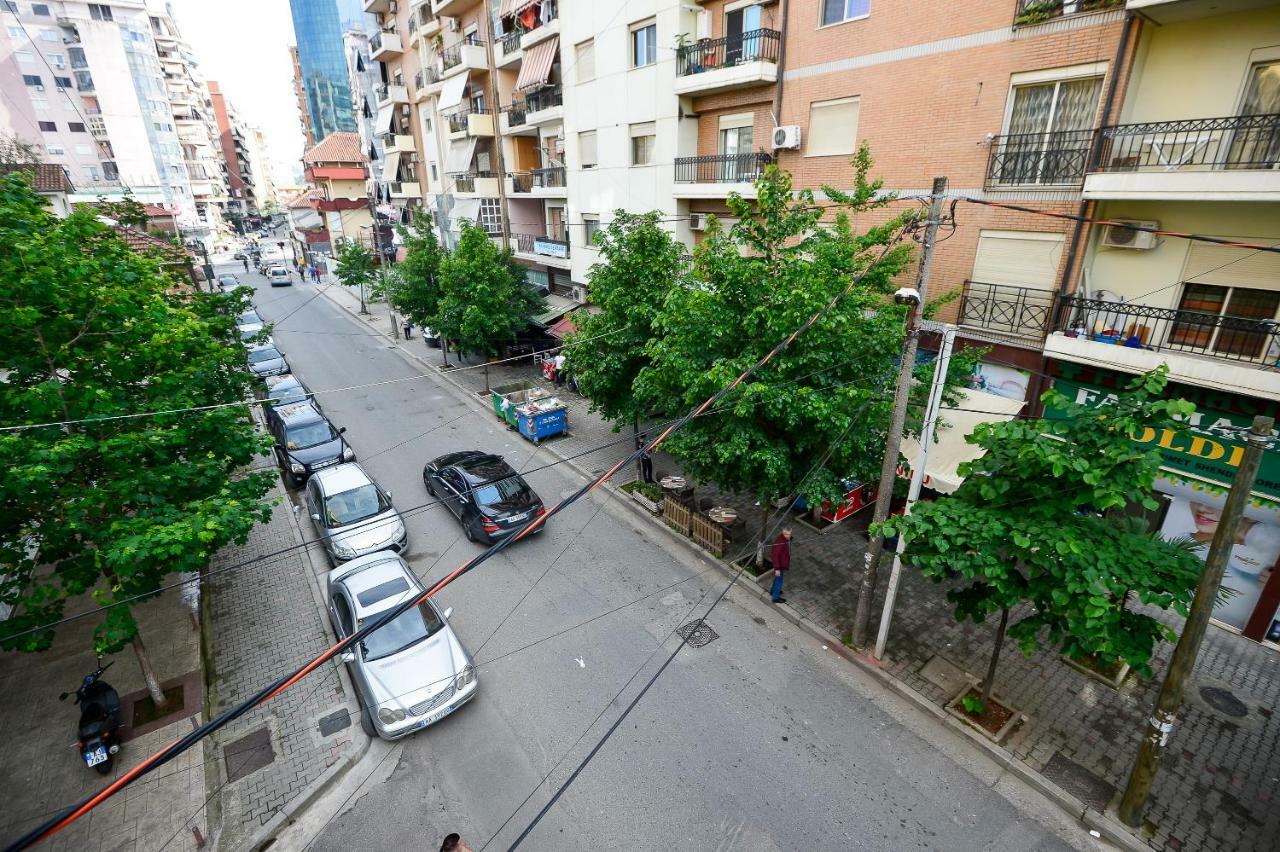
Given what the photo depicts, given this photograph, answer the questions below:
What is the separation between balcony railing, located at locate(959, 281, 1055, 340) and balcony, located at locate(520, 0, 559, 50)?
17461 mm

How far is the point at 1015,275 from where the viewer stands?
39.0ft

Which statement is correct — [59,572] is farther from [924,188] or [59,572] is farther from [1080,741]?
[924,188]

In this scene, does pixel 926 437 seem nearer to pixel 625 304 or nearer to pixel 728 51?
pixel 625 304

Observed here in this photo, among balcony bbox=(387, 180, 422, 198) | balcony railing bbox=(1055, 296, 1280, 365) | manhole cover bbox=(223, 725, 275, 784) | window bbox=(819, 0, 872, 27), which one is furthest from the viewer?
balcony bbox=(387, 180, 422, 198)

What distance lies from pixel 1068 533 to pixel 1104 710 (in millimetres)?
4252

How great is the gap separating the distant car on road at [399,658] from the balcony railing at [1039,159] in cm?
1332

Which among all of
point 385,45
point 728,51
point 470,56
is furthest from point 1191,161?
point 385,45

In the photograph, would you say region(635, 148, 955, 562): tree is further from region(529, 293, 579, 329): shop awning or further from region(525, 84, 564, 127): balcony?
region(525, 84, 564, 127): balcony

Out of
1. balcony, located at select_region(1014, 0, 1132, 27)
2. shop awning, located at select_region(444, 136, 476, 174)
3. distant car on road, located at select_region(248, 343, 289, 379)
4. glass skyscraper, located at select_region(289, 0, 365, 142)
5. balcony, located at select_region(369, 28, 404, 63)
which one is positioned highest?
glass skyscraper, located at select_region(289, 0, 365, 142)

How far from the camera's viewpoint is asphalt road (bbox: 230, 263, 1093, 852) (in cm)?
752

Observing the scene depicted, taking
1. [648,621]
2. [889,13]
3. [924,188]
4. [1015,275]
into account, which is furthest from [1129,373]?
[648,621]

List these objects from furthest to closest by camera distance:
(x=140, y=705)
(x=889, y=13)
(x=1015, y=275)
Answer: (x=889, y=13)
(x=1015, y=275)
(x=140, y=705)

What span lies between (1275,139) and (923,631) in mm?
9479

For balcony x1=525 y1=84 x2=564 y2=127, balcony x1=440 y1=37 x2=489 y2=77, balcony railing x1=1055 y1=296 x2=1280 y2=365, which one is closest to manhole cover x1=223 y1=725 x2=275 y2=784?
balcony railing x1=1055 y1=296 x2=1280 y2=365
